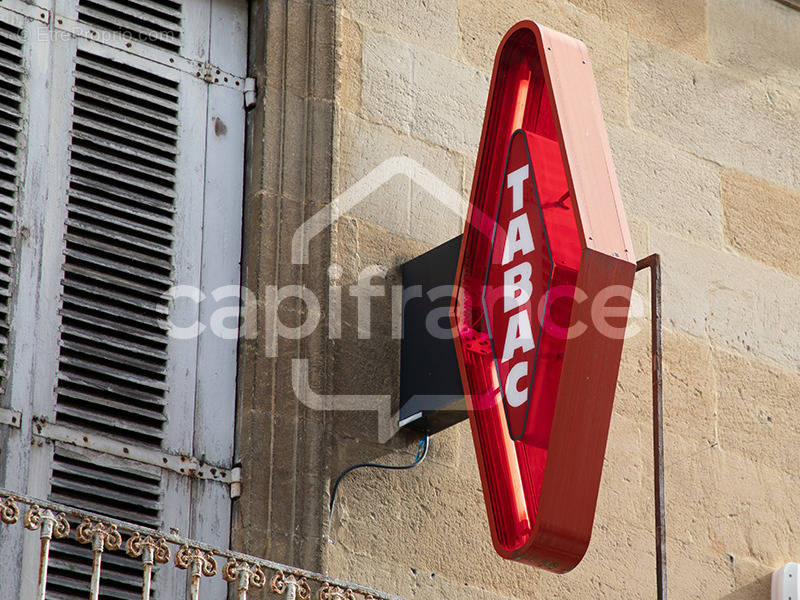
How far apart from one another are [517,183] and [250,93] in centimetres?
149

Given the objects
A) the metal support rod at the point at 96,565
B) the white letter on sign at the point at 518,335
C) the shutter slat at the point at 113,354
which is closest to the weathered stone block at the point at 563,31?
the white letter on sign at the point at 518,335

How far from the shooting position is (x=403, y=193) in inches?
296

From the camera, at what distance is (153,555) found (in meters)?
5.77

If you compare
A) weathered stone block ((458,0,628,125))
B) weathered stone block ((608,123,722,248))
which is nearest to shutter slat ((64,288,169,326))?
weathered stone block ((458,0,628,125))

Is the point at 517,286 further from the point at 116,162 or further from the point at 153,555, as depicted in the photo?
the point at 116,162

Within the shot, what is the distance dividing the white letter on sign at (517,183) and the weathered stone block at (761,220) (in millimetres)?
2369

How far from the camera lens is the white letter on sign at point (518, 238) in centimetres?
636

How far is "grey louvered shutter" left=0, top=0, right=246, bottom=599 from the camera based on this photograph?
6492mm

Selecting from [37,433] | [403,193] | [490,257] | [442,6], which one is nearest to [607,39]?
[442,6]

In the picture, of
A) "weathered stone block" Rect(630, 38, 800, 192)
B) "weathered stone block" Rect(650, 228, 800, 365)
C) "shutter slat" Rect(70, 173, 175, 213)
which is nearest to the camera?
"shutter slat" Rect(70, 173, 175, 213)

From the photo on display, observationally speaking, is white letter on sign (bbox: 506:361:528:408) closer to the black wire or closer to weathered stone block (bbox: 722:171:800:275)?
the black wire

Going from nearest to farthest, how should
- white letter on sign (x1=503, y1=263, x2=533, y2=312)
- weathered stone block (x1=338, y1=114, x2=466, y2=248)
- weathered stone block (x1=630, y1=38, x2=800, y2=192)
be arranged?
white letter on sign (x1=503, y1=263, x2=533, y2=312) < weathered stone block (x1=338, y1=114, x2=466, y2=248) < weathered stone block (x1=630, y1=38, x2=800, y2=192)

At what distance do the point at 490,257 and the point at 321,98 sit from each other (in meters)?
1.30

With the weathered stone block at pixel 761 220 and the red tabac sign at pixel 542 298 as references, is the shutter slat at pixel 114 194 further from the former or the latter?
the weathered stone block at pixel 761 220
